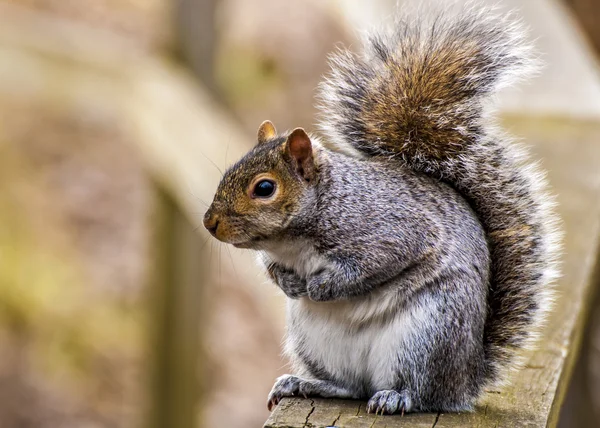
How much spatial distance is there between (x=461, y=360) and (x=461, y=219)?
0.27 meters

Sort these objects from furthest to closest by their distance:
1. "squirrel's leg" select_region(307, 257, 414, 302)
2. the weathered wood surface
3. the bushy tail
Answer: the bushy tail < "squirrel's leg" select_region(307, 257, 414, 302) < the weathered wood surface

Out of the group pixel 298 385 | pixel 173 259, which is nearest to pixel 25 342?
pixel 173 259

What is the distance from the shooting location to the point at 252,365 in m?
5.86

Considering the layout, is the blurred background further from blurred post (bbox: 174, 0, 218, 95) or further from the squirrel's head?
the squirrel's head

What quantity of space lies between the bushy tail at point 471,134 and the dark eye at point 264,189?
254mm

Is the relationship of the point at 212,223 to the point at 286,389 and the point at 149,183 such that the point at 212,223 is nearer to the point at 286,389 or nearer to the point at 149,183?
the point at 286,389

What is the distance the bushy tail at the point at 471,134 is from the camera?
2031 millimetres

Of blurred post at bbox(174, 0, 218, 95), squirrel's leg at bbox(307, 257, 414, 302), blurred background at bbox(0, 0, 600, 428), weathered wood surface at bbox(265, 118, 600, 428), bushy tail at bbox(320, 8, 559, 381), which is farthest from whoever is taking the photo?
blurred post at bbox(174, 0, 218, 95)

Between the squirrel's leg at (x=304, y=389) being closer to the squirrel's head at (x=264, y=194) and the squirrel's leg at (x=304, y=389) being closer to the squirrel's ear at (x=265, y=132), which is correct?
the squirrel's head at (x=264, y=194)

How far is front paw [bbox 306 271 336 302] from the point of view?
6.07 ft

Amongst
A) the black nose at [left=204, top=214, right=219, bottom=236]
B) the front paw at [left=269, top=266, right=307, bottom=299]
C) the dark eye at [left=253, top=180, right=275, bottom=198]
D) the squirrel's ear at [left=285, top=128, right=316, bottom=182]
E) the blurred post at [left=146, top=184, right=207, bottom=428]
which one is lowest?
the blurred post at [left=146, top=184, right=207, bottom=428]

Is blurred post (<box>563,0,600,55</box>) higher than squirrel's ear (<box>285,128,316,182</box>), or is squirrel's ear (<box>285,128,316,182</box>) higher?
blurred post (<box>563,0,600,55</box>)

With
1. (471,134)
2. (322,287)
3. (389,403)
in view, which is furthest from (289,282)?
(471,134)

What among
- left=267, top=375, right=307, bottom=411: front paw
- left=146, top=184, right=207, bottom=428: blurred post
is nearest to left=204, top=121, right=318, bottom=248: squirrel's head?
left=267, top=375, right=307, bottom=411: front paw
